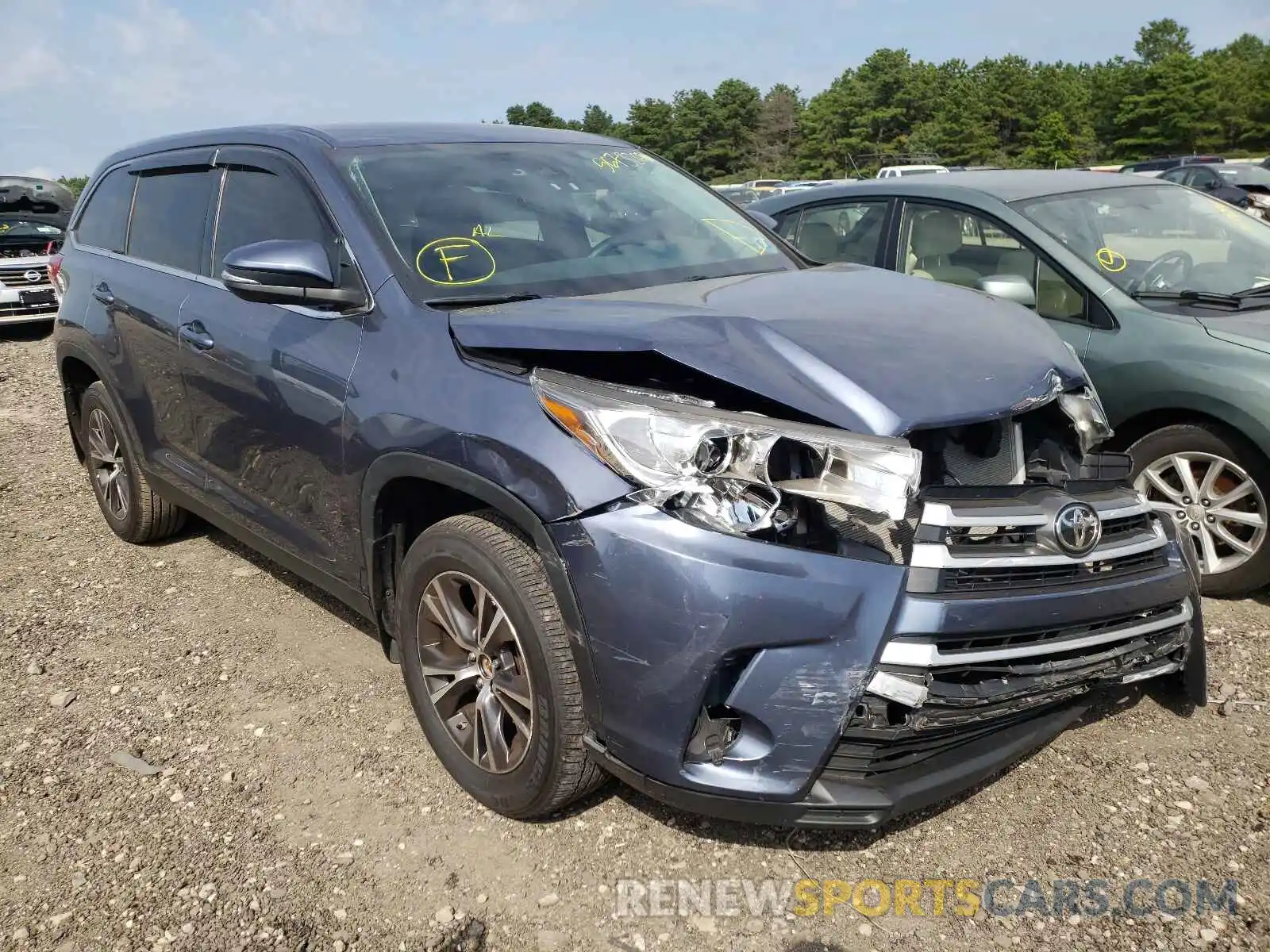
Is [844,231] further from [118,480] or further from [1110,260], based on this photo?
[118,480]

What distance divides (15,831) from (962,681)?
260 centimetres

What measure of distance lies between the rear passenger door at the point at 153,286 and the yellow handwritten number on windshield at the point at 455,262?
1.38 metres

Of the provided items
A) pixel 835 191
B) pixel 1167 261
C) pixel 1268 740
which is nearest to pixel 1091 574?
pixel 1268 740

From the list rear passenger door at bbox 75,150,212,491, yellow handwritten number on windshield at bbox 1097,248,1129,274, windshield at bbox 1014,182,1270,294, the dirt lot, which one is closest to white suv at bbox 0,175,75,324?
rear passenger door at bbox 75,150,212,491

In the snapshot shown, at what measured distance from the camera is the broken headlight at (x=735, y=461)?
219 centimetres

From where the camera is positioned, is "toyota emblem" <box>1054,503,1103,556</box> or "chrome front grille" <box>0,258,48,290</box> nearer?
"toyota emblem" <box>1054,503,1103,556</box>

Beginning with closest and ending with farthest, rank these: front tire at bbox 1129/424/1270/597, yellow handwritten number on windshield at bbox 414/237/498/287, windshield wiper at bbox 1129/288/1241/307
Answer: yellow handwritten number on windshield at bbox 414/237/498/287 < front tire at bbox 1129/424/1270/597 < windshield wiper at bbox 1129/288/1241/307

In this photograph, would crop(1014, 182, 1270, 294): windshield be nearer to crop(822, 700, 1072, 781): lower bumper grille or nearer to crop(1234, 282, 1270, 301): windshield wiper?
crop(1234, 282, 1270, 301): windshield wiper

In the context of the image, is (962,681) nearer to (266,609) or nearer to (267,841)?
(267,841)

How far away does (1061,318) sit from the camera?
443cm

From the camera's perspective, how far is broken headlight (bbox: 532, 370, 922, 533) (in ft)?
7.18

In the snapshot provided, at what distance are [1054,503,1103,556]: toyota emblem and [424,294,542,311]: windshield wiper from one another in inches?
60.6

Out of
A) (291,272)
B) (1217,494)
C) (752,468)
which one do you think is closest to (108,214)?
(291,272)

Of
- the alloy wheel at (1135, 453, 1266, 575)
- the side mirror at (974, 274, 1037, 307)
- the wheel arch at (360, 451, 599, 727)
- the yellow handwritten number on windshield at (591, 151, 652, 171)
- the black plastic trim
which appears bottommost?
the alloy wheel at (1135, 453, 1266, 575)
